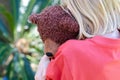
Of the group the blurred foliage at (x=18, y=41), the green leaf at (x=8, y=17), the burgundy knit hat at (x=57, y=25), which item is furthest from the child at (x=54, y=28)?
the green leaf at (x=8, y=17)

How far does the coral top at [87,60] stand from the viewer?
50.8 inches

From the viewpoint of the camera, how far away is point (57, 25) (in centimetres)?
140

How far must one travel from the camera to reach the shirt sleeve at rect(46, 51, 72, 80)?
130 centimetres

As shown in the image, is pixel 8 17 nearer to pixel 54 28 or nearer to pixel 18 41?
pixel 18 41

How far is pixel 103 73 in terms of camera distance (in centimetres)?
129

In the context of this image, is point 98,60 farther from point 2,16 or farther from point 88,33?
point 2,16

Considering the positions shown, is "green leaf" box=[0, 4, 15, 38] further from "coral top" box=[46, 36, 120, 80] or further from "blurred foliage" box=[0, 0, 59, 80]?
"coral top" box=[46, 36, 120, 80]

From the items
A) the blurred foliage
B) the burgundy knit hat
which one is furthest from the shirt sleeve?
the blurred foliage

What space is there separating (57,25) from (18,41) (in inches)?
142

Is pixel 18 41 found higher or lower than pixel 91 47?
lower

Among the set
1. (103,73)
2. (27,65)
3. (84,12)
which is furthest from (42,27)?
(27,65)

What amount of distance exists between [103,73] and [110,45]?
11 cm

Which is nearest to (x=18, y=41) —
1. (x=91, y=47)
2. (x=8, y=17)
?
Answer: (x=8, y=17)

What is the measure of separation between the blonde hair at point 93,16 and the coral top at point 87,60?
0.15ft
